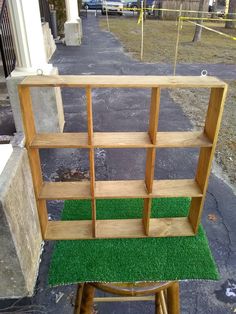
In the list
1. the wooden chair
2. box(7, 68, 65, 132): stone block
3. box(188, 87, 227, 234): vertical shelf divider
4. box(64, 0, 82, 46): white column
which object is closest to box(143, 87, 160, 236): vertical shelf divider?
box(188, 87, 227, 234): vertical shelf divider

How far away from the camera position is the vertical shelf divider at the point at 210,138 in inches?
95.7

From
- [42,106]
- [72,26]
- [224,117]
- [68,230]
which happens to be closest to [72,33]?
[72,26]

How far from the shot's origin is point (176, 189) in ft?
9.57

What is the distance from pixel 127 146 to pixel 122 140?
0.10 m

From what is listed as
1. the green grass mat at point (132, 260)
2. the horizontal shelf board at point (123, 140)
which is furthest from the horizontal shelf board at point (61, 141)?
the green grass mat at point (132, 260)

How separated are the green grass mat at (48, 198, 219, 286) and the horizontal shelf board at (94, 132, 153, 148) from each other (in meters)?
1.20

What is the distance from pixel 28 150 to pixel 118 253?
4.62ft

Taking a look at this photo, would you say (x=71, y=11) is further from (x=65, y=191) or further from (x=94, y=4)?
(x=94, y=4)

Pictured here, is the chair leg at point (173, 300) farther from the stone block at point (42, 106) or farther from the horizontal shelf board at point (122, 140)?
the stone block at point (42, 106)

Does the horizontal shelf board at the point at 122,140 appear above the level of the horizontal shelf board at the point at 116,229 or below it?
above

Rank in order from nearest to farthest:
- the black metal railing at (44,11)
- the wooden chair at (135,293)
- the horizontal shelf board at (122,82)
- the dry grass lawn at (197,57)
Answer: the wooden chair at (135,293) < the horizontal shelf board at (122,82) < the dry grass lawn at (197,57) < the black metal railing at (44,11)

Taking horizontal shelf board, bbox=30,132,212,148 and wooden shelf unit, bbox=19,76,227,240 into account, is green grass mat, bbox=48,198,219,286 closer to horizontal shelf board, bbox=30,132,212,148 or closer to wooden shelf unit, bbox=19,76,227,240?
wooden shelf unit, bbox=19,76,227,240

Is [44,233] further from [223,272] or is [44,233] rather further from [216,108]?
[216,108]

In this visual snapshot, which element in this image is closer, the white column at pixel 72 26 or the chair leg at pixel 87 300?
the chair leg at pixel 87 300
